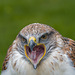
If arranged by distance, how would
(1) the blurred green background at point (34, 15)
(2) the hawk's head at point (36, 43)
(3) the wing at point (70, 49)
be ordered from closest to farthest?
(2) the hawk's head at point (36, 43)
(3) the wing at point (70, 49)
(1) the blurred green background at point (34, 15)

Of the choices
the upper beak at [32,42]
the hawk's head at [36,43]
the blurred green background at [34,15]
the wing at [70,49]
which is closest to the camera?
the upper beak at [32,42]

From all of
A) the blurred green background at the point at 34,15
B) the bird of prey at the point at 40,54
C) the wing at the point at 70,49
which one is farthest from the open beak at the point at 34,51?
the blurred green background at the point at 34,15

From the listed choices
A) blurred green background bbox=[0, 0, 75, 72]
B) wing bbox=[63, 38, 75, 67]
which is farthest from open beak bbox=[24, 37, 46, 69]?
blurred green background bbox=[0, 0, 75, 72]

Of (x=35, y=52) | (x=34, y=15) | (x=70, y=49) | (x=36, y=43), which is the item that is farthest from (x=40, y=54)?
(x=34, y=15)

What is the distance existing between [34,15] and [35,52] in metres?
5.69

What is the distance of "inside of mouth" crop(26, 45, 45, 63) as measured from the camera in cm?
479

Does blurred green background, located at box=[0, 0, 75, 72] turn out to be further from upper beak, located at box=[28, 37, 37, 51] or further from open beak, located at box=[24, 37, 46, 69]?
upper beak, located at box=[28, 37, 37, 51]

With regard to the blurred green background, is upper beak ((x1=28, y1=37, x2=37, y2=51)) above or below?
below

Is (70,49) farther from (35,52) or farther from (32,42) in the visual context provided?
(32,42)

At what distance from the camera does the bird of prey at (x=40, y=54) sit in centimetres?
480

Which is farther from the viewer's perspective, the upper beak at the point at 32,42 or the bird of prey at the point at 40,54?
the bird of prey at the point at 40,54

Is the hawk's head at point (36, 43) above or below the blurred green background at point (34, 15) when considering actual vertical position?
below

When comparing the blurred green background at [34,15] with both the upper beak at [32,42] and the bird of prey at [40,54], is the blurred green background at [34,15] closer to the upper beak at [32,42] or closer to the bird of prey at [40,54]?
the bird of prey at [40,54]

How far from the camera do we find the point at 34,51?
4859 mm
